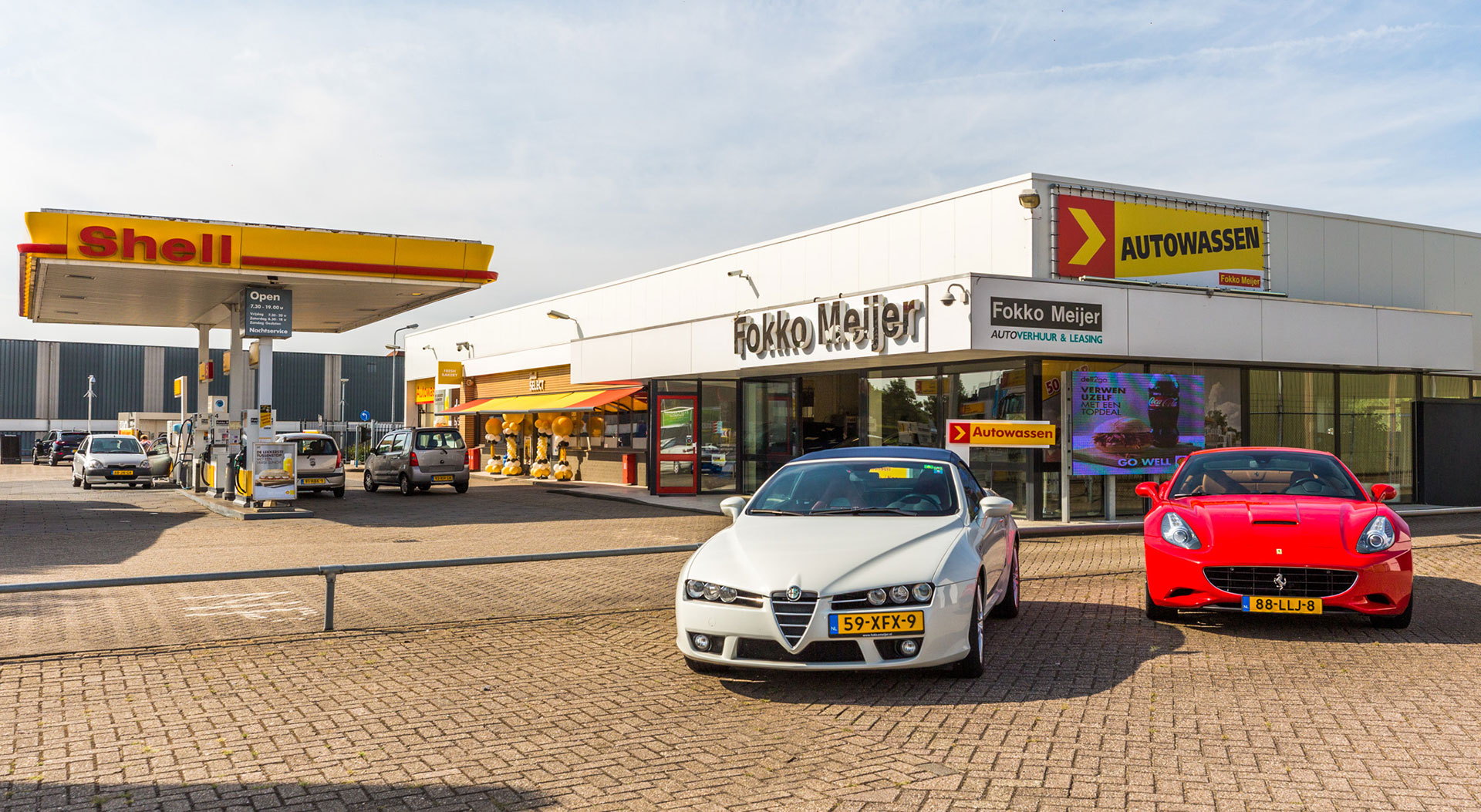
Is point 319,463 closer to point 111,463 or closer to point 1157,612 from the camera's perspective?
point 111,463

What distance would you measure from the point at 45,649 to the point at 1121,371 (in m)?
15.6

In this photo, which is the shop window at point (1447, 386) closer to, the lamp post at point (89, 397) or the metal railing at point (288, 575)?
the metal railing at point (288, 575)

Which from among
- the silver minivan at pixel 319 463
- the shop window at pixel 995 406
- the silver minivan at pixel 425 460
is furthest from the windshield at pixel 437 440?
the shop window at pixel 995 406

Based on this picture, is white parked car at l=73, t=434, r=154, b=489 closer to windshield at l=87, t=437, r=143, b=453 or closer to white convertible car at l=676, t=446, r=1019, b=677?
windshield at l=87, t=437, r=143, b=453

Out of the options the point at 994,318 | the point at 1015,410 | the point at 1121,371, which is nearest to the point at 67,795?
the point at 994,318

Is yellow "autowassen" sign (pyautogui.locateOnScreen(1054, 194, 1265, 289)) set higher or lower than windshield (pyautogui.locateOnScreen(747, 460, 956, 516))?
higher

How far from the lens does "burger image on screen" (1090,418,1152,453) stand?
698 inches

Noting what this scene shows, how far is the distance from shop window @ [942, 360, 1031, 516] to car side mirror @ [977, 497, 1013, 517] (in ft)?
32.9

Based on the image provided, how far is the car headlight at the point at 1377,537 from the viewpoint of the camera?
7555mm

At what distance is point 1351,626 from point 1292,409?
44.6 feet

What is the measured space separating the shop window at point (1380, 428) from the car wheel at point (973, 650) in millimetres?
17797

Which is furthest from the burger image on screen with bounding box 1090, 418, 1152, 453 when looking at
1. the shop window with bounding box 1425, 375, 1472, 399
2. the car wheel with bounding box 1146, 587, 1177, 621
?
the car wheel with bounding box 1146, 587, 1177, 621

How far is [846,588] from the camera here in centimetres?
602

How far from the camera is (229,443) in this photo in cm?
2344
